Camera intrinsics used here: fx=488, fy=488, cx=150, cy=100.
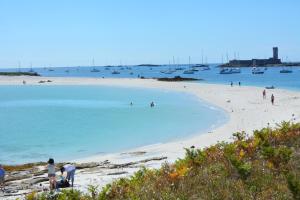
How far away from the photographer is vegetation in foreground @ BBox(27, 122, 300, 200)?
6.78m

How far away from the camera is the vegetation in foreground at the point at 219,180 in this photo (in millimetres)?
6781

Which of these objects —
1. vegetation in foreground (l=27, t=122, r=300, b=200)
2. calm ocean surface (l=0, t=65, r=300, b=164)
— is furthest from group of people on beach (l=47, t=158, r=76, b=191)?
calm ocean surface (l=0, t=65, r=300, b=164)

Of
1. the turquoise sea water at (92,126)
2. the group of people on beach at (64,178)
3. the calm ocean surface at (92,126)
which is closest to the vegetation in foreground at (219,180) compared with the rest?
the group of people on beach at (64,178)

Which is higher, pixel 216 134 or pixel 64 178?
pixel 64 178

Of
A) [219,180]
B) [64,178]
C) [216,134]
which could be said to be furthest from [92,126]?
[219,180]

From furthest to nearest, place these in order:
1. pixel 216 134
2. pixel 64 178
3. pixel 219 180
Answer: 1. pixel 216 134
2. pixel 64 178
3. pixel 219 180

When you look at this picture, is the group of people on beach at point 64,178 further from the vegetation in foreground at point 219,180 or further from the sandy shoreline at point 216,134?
the vegetation in foreground at point 219,180

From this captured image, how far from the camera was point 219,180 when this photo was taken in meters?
7.43

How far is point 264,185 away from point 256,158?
77.2 inches

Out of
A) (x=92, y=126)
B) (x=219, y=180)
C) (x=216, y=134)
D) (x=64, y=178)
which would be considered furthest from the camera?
(x=92, y=126)

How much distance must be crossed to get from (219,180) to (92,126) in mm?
32081

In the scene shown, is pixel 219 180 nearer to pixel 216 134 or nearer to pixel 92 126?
pixel 216 134

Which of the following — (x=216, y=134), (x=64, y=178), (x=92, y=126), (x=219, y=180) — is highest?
(x=219, y=180)

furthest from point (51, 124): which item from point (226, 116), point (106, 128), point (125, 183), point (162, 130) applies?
point (125, 183)
